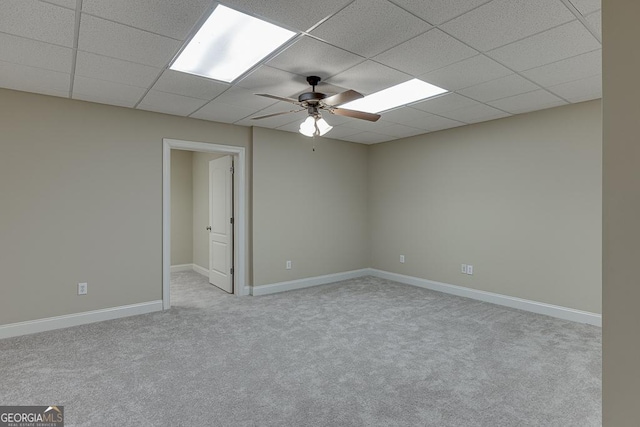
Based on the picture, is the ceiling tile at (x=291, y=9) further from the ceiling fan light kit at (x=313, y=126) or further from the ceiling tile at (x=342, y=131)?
the ceiling tile at (x=342, y=131)

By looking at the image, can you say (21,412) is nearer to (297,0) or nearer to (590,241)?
(297,0)

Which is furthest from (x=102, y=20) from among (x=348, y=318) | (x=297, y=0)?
(x=348, y=318)

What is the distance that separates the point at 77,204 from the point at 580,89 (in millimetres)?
5468

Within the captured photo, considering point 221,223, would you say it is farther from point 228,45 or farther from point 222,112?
point 228,45

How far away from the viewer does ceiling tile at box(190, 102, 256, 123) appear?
3.96 m

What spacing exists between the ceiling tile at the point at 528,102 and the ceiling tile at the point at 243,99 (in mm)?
2611

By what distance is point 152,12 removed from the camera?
2.05 m

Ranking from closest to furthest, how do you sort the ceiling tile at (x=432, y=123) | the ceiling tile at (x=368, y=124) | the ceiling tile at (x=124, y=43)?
1. the ceiling tile at (x=124, y=43)
2. the ceiling tile at (x=432, y=123)
3. the ceiling tile at (x=368, y=124)

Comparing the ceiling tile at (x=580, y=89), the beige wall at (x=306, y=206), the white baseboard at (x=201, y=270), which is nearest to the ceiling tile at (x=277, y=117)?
the beige wall at (x=306, y=206)

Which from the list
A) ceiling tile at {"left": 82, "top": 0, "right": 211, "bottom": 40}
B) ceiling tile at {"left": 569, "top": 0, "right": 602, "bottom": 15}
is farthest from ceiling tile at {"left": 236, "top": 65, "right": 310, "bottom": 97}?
ceiling tile at {"left": 569, "top": 0, "right": 602, "bottom": 15}

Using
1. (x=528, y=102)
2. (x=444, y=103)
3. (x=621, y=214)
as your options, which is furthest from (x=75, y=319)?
(x=528, y=102)

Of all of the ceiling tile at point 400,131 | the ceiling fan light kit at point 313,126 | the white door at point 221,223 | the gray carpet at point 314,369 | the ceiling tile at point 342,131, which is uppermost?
the ceiling tile at point 342,131

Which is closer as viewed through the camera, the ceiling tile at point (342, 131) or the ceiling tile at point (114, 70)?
the ceiling tile at point (114, 70)

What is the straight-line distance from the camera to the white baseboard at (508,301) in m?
3.82
